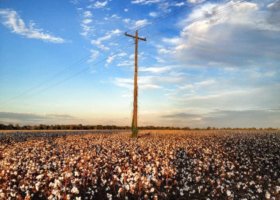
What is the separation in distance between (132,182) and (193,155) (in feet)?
29.9

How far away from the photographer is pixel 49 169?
1498cm

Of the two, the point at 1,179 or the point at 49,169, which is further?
the point at 49,169

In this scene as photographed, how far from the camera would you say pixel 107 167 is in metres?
15.4

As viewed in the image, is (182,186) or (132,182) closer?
(132,182)

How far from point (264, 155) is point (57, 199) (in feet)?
47.8

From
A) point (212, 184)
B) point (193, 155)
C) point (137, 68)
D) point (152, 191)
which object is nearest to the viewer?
point (152, 191)

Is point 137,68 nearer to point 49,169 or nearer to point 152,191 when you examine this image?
point 49,169

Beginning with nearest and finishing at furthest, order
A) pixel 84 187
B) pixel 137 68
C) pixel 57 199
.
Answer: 1. pixel 57 199
2. pixel 84 187
3. pixel 137 68

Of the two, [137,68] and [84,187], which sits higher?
[137,68]

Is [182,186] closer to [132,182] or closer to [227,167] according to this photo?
[132,182]

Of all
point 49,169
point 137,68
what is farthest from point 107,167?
point 137,68

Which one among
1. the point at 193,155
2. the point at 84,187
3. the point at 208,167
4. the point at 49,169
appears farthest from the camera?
the point at 193,155

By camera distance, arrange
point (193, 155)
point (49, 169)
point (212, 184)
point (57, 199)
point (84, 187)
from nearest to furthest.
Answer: point (57, 199), point (84, 187), point (212, 184), point (49, 169), point (193, 155)

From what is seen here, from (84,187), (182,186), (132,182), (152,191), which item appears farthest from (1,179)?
(182,186)
